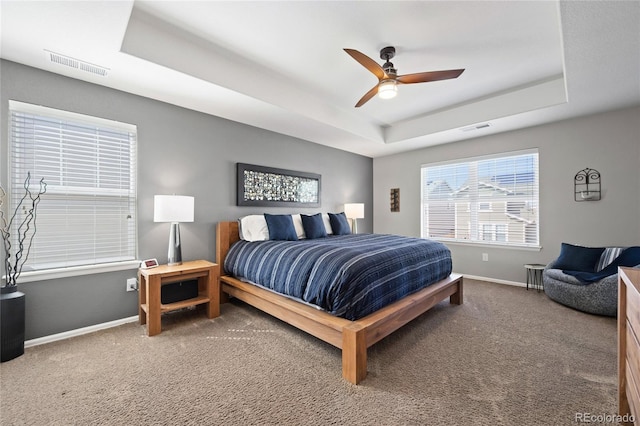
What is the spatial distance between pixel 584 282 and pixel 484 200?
184 centimetres

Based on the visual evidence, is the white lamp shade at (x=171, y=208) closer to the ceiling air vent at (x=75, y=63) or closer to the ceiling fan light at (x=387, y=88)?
the ceiling air vent at (x=75, y=63)

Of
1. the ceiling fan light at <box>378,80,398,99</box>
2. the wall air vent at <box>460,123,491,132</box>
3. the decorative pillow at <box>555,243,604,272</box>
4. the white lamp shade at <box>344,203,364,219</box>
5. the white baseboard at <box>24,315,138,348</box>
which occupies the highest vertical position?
the wall air vent at <box>460,123,491,132</box>

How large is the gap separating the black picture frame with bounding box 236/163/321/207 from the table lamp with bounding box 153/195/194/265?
93 centimetres

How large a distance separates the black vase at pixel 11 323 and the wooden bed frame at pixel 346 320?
163 cm

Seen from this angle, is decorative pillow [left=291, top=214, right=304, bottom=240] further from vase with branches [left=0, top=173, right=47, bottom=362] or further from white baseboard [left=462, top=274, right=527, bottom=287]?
white baseboard [left=462, top=274, right=527, bottom=287]

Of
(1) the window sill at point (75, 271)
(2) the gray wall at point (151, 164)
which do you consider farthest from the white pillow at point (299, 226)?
(1) the window sill at point (75, 271)

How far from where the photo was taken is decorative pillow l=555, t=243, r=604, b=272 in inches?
128

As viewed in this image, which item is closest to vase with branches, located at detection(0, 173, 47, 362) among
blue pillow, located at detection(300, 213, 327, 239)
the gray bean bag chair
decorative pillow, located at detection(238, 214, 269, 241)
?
decorative pillow, located at detection(238, 214, 269, 241)

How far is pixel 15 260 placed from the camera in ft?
7.40

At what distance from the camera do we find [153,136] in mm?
2939

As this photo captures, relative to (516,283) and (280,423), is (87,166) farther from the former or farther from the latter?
(516,283)

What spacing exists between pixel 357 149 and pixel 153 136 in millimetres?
3403

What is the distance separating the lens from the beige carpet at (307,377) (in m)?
1.50
